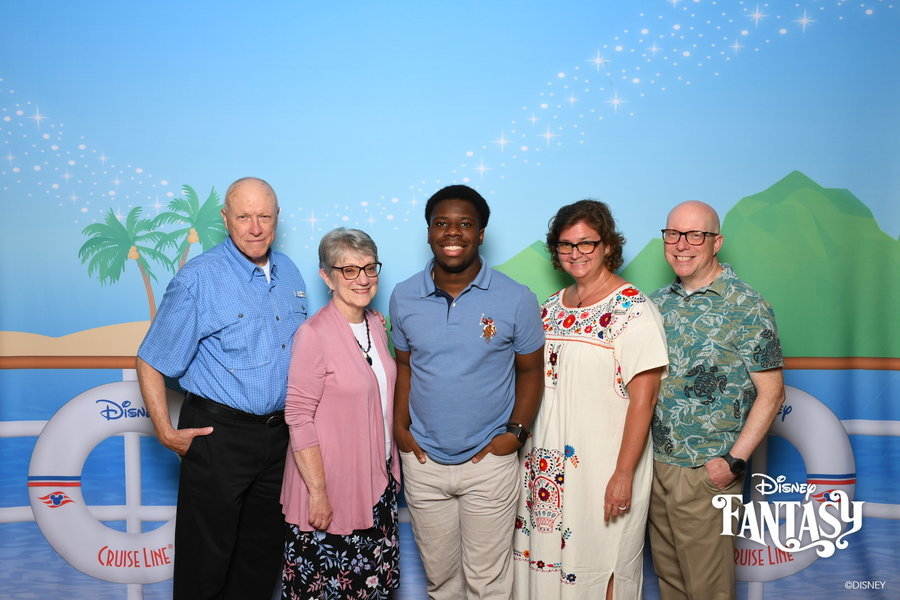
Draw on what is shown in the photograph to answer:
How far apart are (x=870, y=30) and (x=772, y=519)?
7.18 feet

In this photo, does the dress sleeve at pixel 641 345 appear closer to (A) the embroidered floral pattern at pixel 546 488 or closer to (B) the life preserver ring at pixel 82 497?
(A) the embroidered floral pattern at pixel 546 488

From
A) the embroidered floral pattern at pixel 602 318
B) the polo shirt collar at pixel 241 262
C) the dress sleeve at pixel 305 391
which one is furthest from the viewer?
the polo shirt collar at pixel 241 262

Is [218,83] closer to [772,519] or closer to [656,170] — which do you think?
[656,170]

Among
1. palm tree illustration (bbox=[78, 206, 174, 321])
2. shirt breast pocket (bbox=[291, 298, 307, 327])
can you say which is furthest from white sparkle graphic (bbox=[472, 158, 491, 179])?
palm tree illustration (bbox=[78, 206, 174, 321])

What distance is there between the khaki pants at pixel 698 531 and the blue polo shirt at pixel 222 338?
1387mm

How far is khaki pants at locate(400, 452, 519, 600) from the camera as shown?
1938 mm

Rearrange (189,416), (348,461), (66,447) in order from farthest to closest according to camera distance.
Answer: (66,447) → (189,416) → (348,461)

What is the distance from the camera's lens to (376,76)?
2561 millimetres

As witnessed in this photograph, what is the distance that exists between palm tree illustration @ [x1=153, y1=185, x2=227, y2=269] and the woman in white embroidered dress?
1.53 metres

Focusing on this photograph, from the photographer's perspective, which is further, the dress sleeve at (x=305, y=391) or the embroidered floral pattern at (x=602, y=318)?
the embroidered floral pattern at (x=602, y=318)

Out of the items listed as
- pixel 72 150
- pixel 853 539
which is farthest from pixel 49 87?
pixel 853 539

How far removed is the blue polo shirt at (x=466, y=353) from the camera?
188cm

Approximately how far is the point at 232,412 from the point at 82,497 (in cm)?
119

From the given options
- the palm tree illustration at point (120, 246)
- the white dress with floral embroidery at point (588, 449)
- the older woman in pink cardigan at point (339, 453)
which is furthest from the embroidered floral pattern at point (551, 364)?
the palm tree illustration at point (120, 246)
